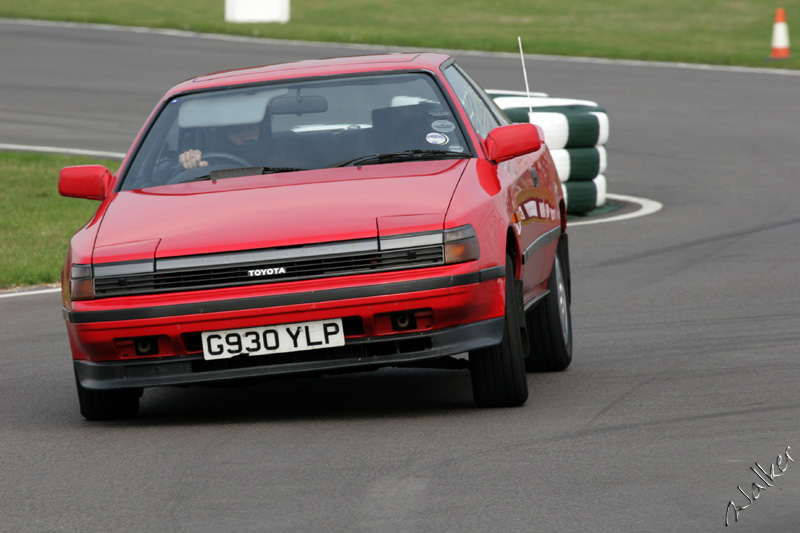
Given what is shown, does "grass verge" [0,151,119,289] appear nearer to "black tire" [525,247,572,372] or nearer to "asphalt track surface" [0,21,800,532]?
Answer: "asphalt track surface" [0,21,800,532]

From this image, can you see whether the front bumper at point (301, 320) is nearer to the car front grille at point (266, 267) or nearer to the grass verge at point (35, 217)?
the car front grille at point (266, 267)

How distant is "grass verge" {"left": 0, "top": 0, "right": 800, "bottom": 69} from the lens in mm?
30562

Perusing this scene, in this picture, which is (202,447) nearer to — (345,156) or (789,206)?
(345,156)

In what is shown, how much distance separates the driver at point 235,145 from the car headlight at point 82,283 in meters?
1.08

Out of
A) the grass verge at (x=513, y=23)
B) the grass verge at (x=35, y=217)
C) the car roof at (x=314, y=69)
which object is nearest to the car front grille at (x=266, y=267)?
the car roof at (x=314, y=69)

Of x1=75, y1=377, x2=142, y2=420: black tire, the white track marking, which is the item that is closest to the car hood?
x1=75, y1=377, x2=142, y2=420: black tire

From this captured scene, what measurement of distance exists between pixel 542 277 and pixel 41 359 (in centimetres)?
294

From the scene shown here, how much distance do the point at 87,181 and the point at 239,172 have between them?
799mm

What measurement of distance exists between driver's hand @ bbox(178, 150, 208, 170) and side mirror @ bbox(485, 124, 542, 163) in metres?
1.38

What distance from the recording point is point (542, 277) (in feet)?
25.9

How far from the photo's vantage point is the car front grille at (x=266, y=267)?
6.38m

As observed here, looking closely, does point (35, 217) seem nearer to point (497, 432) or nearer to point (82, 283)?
point (82, 283)

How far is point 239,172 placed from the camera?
7.36 metres

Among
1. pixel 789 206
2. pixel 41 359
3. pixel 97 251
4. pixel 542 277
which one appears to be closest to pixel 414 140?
pixel 542 277
